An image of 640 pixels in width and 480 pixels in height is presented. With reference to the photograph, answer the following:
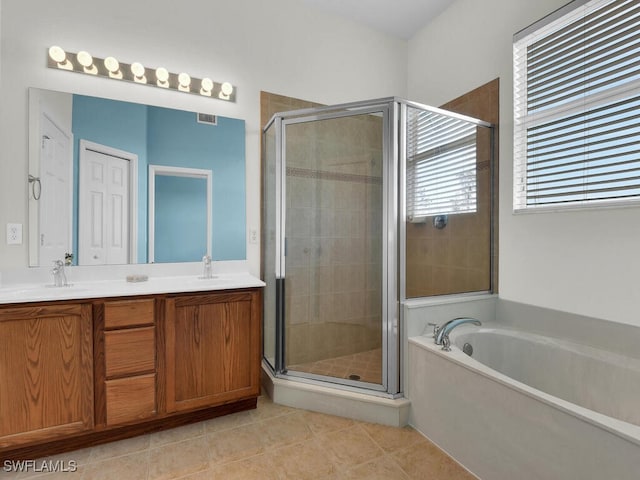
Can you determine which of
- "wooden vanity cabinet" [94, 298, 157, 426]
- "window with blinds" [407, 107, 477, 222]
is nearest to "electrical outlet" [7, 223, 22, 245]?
"wooden vanity cabinet" [94, 298, 157, 426]

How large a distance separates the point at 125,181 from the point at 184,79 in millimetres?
819

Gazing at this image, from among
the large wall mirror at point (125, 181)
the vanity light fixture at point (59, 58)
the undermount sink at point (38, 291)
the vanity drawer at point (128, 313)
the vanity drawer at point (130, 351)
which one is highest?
the vanity light fixture at point (59, 58)

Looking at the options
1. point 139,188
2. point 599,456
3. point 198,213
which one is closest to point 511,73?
point 599,456

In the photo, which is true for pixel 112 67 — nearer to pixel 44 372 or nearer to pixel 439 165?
pixel 44 372

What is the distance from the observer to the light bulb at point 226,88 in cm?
236

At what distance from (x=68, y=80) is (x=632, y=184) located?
3.21 metres

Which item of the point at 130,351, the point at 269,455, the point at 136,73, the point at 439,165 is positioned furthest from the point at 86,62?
the point at 269,455

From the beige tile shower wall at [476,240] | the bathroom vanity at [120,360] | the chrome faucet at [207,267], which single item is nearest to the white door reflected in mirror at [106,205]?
the bathroom vanity at [120,360]

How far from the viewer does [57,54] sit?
193cm

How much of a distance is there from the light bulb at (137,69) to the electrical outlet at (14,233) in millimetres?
1162

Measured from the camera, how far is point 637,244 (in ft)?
5.22

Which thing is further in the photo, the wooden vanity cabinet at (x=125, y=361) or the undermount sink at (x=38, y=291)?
the wooden vanity cabinet at (x=125, y=361)

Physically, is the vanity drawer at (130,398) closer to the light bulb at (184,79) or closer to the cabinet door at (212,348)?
the cabinet door at (212,348)

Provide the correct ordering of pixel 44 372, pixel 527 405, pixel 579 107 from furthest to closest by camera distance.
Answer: pixel 579 107 → pixel 44 372 → pixel 527 405
